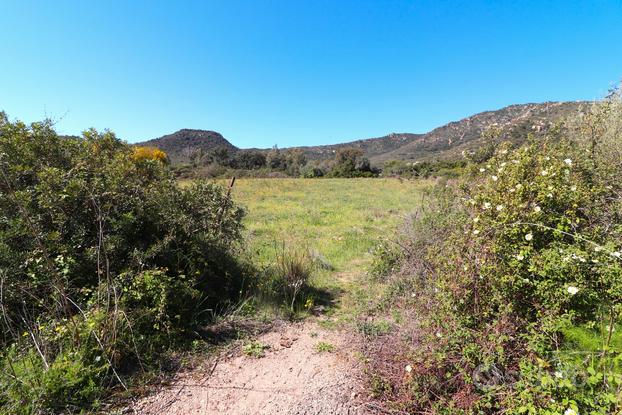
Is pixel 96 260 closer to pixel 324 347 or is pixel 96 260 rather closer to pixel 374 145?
pixel 324 347

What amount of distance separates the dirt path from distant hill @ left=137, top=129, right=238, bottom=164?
7489 centimetres

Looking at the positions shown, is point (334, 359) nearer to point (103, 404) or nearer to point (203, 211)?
point (103, 404)

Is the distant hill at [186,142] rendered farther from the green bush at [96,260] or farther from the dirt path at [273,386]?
the dirt path at [273,386]

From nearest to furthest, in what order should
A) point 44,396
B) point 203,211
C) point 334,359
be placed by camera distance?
point 44,396, point 334,359, point 203,211

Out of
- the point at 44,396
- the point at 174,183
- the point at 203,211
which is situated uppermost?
the point at 174,183

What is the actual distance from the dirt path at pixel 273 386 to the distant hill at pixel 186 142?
74892mm

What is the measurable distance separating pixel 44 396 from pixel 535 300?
4.17m

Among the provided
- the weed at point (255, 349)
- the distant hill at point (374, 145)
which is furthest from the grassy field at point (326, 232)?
the distant hill at point (374, 145)

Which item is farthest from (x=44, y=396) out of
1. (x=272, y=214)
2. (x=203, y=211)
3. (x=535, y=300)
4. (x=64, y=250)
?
(x=272, y=214)

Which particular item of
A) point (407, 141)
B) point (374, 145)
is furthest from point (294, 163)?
point (407, 141)

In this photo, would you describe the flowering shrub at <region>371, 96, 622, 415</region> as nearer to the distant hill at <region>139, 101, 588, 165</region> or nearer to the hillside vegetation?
the hillside vegetation

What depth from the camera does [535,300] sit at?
8.89 ft

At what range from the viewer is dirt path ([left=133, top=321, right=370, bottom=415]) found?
264cm

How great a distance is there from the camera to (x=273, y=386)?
115 inches
